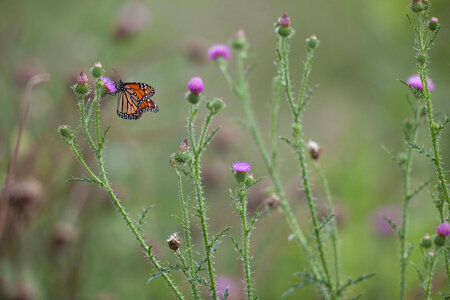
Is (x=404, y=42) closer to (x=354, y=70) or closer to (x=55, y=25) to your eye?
(x=354, y=70)

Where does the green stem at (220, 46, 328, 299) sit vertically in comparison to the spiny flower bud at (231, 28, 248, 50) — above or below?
below

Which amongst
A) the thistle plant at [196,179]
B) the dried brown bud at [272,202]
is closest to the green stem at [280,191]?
the dried brown bud at [272,202]

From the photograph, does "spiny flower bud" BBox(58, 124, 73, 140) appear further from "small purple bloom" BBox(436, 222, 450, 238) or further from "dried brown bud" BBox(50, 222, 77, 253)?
"dried brown bud" BBox(50, 222, 77, 253)

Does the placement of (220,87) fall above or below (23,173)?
above

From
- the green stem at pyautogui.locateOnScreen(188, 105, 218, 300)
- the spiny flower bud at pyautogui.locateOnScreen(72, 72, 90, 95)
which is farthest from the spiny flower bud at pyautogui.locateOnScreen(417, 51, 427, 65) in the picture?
→ the spiny flower bud at pyautogui.locateOnScreen(72, 72, 90, 95)

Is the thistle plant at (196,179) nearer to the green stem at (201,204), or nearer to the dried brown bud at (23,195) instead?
the green stem at (201,204)

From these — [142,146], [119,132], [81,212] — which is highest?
[142,146]

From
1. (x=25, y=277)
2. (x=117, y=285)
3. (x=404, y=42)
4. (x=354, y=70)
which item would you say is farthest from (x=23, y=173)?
(x=354, y=70)
